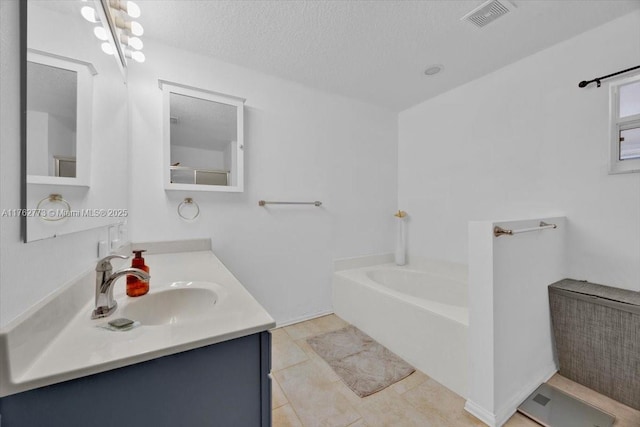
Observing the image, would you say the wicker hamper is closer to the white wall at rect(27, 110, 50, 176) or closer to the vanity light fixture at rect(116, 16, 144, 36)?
the white wall at rect(27, 110, 50, 176)

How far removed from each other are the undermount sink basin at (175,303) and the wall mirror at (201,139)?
0.98 m

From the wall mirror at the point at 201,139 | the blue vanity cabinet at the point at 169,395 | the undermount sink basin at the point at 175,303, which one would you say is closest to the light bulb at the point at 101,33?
the wall mirror at the point at 201,139

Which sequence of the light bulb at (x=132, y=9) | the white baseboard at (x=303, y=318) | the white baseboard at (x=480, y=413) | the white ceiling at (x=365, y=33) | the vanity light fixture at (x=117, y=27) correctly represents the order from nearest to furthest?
the vanity light fixture at (x=117, y=27) → the white baseboard at (x=480, y=413) → the light bulb at (x=132, y=9) → the white ceiling at (x=365, y=33) → the white baseboard at (x=303, y=318)

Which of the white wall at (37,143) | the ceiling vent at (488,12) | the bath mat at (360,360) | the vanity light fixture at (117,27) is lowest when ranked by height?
the bath mat at (360,360)

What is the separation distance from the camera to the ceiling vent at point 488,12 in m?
1.49

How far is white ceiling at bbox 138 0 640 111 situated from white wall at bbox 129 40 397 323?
0.74 ft

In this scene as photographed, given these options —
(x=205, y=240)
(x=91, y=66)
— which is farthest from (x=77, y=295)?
(x=205, y=240)

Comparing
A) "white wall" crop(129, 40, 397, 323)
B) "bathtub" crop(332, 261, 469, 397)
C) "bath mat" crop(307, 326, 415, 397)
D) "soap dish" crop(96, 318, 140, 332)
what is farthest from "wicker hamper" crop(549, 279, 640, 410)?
"soap dish" crop(96, 318, 140, 332)

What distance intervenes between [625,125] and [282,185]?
7.89 feet

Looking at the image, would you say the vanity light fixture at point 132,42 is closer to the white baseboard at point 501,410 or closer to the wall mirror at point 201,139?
the wall mirror at point 201,139

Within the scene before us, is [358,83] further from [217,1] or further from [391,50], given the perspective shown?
[217,1]

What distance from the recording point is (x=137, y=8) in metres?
1.43

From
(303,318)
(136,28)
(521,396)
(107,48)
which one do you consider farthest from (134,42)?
(521,396)

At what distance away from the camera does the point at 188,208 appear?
1915 mm
